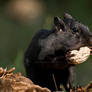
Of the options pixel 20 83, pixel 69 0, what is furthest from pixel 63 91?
pixel 69 0

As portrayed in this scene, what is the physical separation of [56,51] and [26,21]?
7086 mm

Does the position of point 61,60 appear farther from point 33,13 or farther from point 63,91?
point 33,13

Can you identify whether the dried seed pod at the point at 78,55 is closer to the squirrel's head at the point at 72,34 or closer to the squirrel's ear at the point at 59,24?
the squirrel's head at the point at 72,34

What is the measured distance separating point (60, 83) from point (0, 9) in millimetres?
7296

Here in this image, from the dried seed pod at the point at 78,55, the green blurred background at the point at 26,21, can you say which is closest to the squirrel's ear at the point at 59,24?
the dried seed pod at the point at 78,55

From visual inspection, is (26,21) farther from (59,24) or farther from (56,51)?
(56,51)

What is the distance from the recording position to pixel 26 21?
474 inches

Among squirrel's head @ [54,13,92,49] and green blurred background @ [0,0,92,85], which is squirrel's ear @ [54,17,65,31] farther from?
green blurred background @ [0,0,92,85]

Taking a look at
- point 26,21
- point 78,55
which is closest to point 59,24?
point 78,55

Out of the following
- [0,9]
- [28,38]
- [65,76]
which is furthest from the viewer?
[0,9]

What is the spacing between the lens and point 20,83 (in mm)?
3916

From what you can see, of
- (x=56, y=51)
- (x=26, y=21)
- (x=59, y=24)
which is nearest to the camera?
(x=56, y=51)

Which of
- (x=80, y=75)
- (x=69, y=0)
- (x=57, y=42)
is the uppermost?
(x=69, y=0)

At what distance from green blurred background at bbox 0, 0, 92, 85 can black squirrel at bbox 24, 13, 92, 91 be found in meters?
0.70
